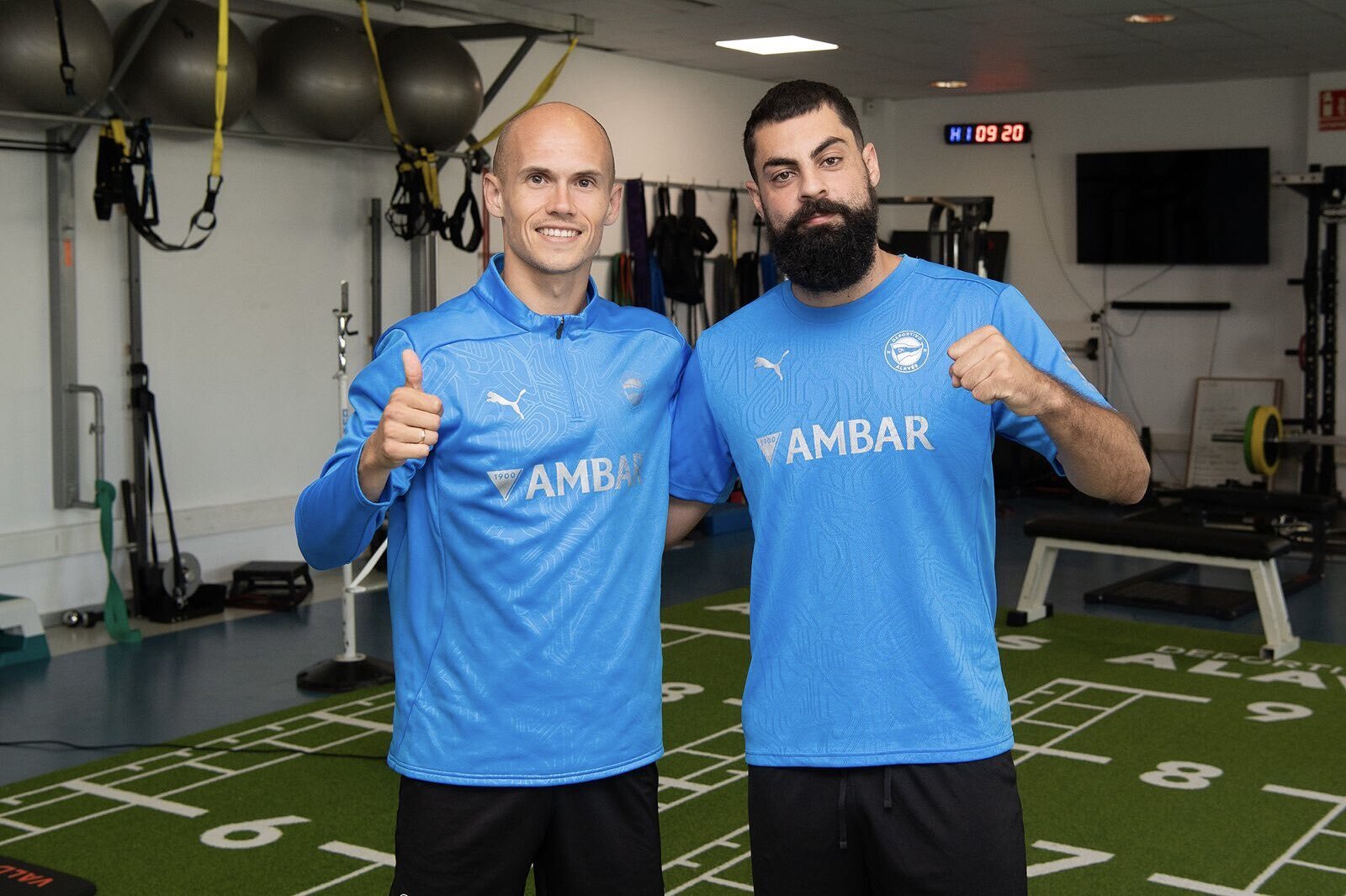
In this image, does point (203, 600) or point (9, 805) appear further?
point (203, 600)

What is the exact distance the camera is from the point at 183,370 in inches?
264

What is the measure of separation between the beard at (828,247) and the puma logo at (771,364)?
0.35ft

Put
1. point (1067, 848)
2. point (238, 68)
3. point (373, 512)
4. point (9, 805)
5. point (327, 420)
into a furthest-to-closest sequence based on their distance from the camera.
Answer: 1. point (327, 420)
2. point (238, 68)
3. point (9, 805)
4. point (1067, 848)
5. point (373, 512)

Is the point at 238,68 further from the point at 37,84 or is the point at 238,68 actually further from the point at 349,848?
the point at 349,848

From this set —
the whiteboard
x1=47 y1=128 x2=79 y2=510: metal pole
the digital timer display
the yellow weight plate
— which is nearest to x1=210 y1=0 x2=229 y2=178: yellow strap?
x1=47 y1=128 x2=79 y2=510: metal pole

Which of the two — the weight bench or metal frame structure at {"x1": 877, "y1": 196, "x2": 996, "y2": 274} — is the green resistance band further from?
metal frame structure at {"x1": 877, "y1": 196, "x2": 996, "y2": 274}

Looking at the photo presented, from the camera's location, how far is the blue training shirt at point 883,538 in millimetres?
1896

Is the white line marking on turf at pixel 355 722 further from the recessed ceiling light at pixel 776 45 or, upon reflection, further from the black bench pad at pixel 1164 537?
the recessed ceiling light at pixel 776 45

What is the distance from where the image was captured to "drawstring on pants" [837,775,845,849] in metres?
1.90

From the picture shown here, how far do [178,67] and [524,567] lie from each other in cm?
463

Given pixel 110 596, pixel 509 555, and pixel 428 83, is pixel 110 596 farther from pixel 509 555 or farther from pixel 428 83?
pixel 509 555

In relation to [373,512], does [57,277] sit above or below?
above

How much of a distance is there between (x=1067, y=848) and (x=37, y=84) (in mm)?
4420

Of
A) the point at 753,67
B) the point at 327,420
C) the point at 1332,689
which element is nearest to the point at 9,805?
the point at 327,420
